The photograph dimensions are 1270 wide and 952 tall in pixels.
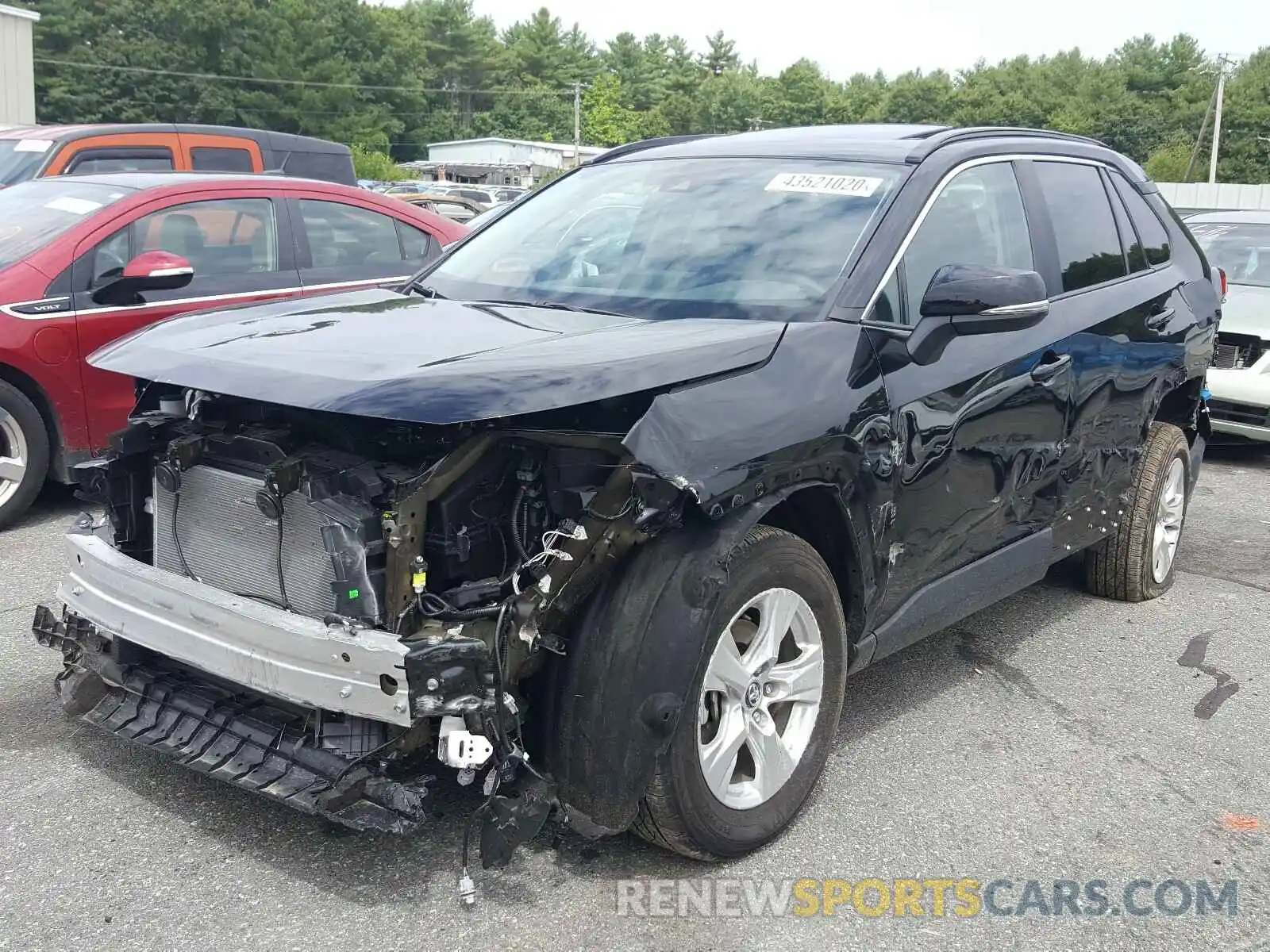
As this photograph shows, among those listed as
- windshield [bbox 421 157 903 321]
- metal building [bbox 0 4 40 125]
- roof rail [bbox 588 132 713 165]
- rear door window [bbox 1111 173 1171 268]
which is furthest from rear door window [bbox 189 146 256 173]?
metal building [bbox 0 4 40 125]

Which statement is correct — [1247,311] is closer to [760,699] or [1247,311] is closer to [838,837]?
[838,837]

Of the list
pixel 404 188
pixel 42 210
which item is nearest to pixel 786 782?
pixel 42 210

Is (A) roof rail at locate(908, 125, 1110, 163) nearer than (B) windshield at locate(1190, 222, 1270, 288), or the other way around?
(A) roof rail at locate(908, 125, 1110, 163)

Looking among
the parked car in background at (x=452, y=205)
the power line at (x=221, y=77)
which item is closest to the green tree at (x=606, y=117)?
the power line at (x=221, y=77)

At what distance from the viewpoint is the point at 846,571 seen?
3.47 m

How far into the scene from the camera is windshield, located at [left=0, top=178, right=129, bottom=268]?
6.17m

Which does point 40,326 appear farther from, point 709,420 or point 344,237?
point 709,420

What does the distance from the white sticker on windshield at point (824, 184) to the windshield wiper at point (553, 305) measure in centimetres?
74

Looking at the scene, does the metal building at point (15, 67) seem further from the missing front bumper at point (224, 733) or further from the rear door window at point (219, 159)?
the missing front bumper at point (224, 733)

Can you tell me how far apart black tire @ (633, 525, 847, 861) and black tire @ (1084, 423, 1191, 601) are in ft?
7.60

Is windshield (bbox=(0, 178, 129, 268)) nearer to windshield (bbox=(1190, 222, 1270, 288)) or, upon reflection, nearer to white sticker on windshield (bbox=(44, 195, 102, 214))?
white sticker on windshield (bbox=(44, 195, 102, 214))

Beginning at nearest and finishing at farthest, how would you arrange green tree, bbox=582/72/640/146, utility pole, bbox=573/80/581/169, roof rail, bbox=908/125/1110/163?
1. roof rail, bbox=908/125/1110/163
2. utility pole, bbox=573/80/581/169
3. green tree, bbox=582/72/640/146

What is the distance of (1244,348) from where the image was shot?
8.54m

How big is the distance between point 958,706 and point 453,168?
6265 centimetres
